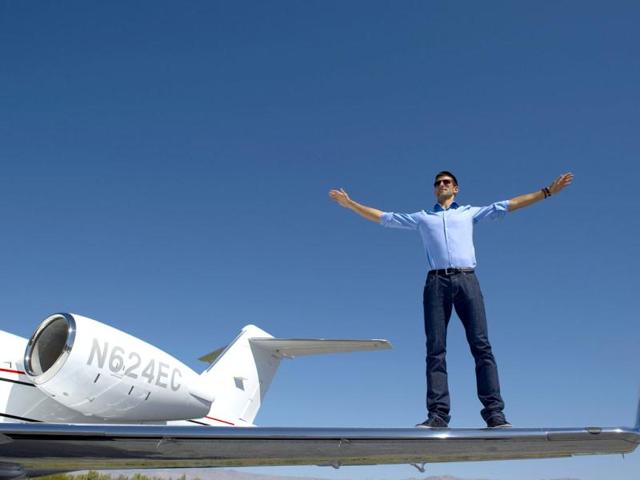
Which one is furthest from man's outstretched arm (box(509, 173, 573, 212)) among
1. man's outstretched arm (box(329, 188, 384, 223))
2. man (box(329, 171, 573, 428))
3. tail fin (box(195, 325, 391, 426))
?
tail fin (box(195, 325, 391, 426))

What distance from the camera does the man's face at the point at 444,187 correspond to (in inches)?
261

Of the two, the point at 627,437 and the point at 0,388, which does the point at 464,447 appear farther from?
the point at 0,388

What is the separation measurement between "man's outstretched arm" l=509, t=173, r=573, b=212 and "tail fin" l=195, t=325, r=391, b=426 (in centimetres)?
576

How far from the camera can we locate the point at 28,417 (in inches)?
295

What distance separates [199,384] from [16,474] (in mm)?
2481

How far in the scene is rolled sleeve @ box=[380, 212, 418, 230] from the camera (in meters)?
6.59

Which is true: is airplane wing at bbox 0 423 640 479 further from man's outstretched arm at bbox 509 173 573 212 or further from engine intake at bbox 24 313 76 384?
man's outstretched arm at bbox 509 173 573 212

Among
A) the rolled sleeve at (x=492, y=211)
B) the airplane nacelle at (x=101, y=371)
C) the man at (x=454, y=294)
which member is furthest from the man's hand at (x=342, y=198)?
the airplane nacelle at (x=101, y=371)

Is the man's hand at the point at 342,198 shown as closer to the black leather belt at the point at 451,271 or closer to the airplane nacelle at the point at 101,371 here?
the black leather belt at the point at 451,271

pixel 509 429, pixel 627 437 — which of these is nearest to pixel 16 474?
pixel 509 429

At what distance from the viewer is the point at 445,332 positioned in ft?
20.1

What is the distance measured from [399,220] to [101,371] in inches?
160

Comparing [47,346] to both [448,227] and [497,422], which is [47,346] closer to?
[448,227]

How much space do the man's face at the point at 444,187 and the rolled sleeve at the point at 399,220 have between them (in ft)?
1.24
